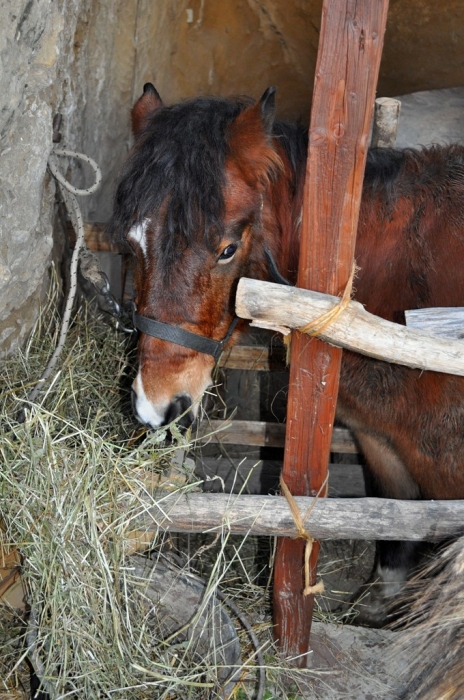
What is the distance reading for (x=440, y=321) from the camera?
89.1 inches

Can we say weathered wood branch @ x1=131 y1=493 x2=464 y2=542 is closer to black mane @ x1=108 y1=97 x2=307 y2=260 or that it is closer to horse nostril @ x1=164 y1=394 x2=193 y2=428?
horse nostril @ x1=164 y1=394 x2=193 y2=428

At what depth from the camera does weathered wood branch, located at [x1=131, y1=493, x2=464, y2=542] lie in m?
2.22

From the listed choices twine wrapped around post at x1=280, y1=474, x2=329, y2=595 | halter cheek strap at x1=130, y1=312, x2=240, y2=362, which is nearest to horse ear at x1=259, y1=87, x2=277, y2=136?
halter cheek strap at x1=130, y1=312, x2=240, y2=362

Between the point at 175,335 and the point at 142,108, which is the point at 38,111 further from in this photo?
the point at 175,335

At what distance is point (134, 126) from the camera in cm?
280

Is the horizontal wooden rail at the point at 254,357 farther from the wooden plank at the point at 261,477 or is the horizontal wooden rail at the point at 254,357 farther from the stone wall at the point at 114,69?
the stone wall at the point at 114,69

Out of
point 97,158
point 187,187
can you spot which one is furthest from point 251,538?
point 97,158

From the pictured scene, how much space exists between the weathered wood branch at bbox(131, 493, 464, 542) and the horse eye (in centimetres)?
82

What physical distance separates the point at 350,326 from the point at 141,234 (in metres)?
0.80

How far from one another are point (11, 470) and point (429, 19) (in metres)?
4.14

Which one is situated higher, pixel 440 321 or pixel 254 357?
pixel 440 321

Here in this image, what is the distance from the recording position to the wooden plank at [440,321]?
2.25m

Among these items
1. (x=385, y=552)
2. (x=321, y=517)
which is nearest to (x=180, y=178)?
(x=321, y=517)

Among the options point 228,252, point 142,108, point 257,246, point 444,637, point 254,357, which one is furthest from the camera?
point 254,357
